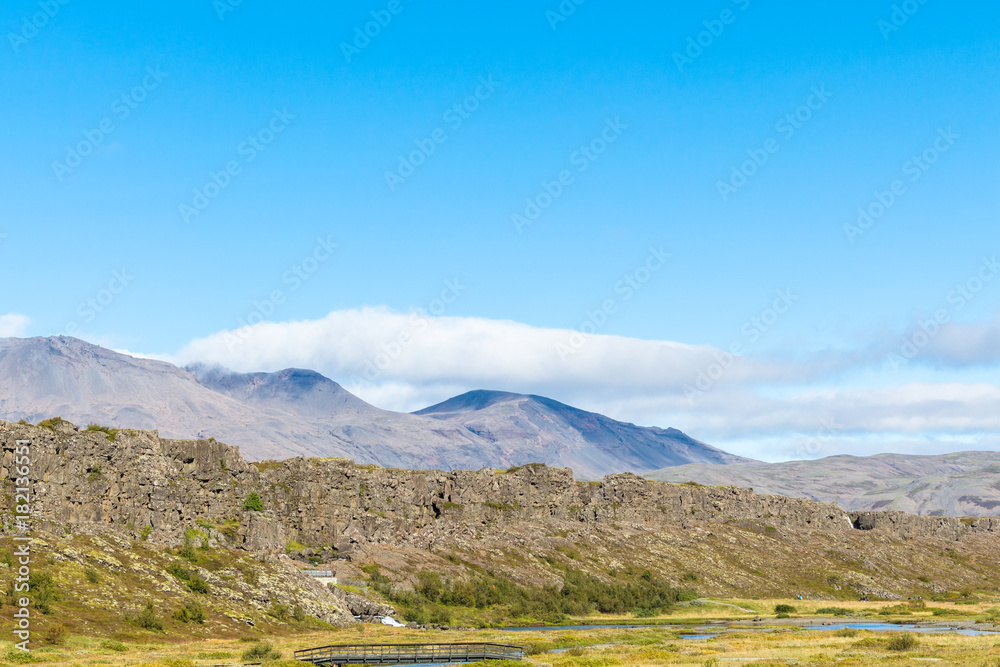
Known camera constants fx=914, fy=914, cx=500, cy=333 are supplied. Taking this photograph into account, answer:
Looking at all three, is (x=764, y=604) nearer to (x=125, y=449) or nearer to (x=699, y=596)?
(x=699, y=596)

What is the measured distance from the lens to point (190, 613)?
94.7 meters

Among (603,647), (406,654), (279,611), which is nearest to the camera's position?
(406,654)

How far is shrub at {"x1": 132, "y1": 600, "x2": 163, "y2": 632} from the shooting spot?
8794 centimetres

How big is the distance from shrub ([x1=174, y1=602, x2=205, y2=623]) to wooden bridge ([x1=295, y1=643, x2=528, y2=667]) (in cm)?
2066

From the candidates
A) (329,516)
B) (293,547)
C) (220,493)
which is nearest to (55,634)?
(220,493)

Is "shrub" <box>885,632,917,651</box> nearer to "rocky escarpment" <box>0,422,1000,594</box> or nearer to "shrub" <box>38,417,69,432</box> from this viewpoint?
"rocky escarpment" <box>0,422,1000,594</box>

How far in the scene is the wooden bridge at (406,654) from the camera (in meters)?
75.8

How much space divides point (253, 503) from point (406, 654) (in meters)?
83.6

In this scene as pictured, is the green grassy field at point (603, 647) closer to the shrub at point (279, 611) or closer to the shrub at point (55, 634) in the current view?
the shrub at point (55, 634)

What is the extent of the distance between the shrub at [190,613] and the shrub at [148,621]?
12.6ft

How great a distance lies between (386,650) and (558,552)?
100438mm

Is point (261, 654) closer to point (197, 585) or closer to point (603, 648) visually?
point (197, 585)

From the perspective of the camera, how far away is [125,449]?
418 feet

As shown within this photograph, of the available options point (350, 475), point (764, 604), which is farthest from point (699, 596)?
point (350, 475)
